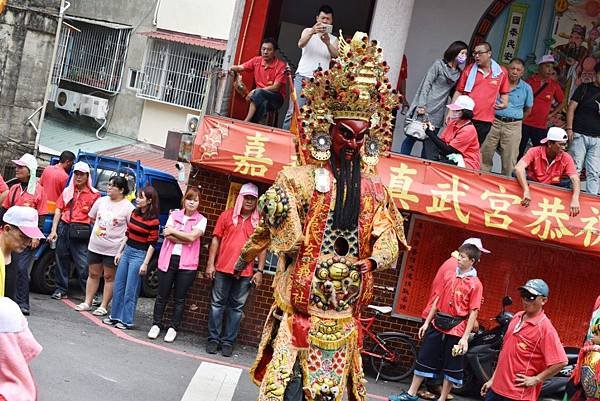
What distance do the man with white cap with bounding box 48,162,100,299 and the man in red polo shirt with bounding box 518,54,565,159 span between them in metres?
5.98

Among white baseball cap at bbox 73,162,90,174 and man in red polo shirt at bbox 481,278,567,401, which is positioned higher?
white baseball cap at bbox 73,162,90,174

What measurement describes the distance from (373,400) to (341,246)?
3970mm

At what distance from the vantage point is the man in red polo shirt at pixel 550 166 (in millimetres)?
12391

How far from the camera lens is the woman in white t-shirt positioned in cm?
1327

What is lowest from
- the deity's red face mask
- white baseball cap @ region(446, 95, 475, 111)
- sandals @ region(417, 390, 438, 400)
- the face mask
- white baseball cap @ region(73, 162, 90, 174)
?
sandals @ region(417, 390, 438, 400)

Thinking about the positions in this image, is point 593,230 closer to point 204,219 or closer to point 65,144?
point 204,219

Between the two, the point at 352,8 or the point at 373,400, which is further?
the point at 352,8

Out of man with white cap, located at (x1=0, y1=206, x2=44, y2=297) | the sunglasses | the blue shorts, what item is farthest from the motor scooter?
man with white cap, located at (x1=0, y1=206, x2=44, y2=297)

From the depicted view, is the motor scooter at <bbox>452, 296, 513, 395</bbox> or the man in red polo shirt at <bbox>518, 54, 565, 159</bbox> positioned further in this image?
the man in red polo shirt at <bbox>518, 54, 565, 159</bbox>

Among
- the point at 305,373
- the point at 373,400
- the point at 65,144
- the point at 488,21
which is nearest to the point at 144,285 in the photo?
the point at 373,400

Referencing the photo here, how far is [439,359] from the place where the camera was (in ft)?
37.4

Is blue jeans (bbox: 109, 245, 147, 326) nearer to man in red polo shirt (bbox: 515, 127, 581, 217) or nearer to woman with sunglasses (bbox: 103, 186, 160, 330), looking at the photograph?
woman with sunglasses (bbox: 103, 186, 160, 330)

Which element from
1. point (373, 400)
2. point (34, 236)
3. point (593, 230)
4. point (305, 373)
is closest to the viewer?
point (34, 236)

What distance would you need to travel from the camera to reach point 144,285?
15.5 metres
